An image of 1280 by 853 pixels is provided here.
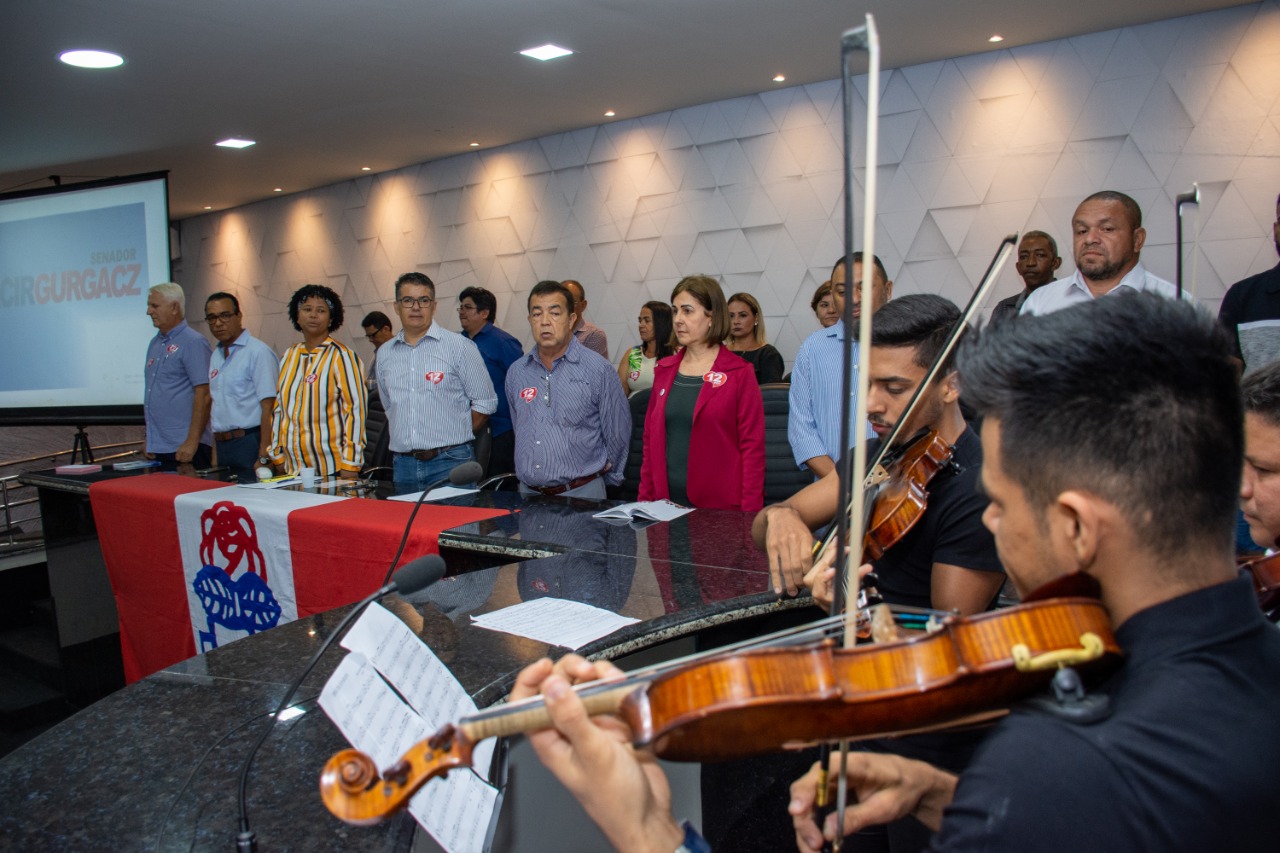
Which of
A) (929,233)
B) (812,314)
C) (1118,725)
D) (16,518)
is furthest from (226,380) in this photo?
(1118,725)

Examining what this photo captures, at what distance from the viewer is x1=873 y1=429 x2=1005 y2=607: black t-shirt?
154 centimetres

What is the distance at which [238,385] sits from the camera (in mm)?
5129

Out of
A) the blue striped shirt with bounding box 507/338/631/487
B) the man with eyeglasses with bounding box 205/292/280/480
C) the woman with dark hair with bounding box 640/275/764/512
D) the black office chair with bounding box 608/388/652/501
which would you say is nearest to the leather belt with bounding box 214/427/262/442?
the man with eyeglasses with bounding box 205/292/280/480

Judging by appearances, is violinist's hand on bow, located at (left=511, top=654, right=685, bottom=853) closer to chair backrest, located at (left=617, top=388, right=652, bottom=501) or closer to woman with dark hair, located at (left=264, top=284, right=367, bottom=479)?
chair backrest, located at (left=617, top=388, right=652, bottom=501)

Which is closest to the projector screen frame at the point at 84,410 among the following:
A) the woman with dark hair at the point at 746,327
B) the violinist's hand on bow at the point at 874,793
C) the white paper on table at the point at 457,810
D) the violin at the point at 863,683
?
the woman with dark hair at the point at 746,327

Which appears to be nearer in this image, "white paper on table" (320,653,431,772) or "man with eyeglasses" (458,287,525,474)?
"white paper on table" (320,653,431,772)

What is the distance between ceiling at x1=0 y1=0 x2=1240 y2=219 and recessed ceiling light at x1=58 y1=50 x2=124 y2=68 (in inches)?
2.6

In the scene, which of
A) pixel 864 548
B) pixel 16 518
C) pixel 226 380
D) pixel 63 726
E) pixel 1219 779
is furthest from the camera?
pixel 16 518

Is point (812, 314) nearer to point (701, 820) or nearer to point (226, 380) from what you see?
point (226, 380)

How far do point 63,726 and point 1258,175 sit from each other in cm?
584

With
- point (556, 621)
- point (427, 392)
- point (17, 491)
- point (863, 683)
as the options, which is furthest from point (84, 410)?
point (863, 683)

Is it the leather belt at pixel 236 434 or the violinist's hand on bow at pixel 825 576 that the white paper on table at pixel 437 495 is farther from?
the leather belt at pixel 236 434

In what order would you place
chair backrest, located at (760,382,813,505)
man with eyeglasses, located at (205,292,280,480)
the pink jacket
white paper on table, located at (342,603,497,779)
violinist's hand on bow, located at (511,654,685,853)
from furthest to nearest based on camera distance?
man with eyeglasses, located at (205,292,280,480) → chair backrest, located at (760,382,813,505) → the pink jacket → white paper on table, located at (342,603,497,779) → violinist's hand on bow, located at (511,654,685,853)

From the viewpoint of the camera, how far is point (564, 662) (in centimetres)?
97
